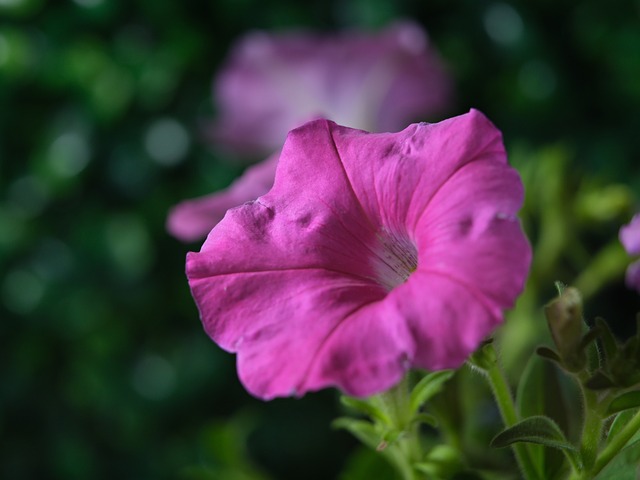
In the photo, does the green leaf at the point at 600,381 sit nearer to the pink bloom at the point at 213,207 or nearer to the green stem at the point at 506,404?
the green stem at the point at 506,404

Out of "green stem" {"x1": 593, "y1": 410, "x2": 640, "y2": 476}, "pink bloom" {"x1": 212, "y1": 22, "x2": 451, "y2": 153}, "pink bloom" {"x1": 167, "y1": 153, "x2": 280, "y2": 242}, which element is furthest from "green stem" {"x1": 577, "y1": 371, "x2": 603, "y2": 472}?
"pink bloom" {"x1": 212, "y1": 22, "x2": 451, "y2": 153}

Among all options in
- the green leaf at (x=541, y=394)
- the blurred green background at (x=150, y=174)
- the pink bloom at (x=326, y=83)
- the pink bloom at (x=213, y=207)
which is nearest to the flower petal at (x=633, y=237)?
the green leaf at (x=541, y=394)

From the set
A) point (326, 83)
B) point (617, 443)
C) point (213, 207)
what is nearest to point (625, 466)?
point (617, 443)

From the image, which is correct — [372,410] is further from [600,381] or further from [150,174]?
[150,174]

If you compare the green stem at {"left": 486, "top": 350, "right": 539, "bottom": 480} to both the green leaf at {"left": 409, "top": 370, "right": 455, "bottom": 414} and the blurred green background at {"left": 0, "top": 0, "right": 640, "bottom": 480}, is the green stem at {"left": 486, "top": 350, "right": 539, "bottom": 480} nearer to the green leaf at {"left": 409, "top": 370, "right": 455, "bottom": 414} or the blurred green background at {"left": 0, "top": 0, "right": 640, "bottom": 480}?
the green leaf at {"left": 409, "top": 370, "right": 455, "bottom": 414}

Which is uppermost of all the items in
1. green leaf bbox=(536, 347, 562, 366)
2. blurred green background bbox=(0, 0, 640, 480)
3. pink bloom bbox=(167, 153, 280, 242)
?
pink bloom bbox=(167, 153, 280, 242)

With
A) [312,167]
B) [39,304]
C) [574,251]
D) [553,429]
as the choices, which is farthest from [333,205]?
[39,304]
